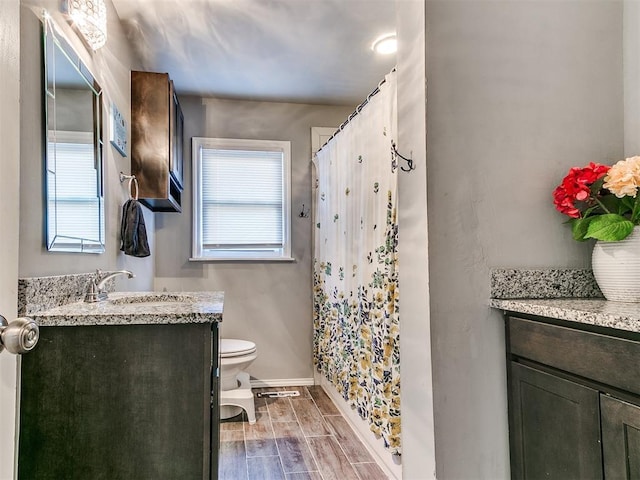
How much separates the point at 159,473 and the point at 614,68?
186 cm

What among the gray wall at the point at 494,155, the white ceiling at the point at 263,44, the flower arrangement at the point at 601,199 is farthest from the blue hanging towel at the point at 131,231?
the flower arrangement at the point at 601,199

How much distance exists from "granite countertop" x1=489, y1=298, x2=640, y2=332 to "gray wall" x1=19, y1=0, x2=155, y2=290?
1360 mm

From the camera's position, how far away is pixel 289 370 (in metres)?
3.56

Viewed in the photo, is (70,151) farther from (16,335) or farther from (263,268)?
(263,268)

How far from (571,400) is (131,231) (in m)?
1.97

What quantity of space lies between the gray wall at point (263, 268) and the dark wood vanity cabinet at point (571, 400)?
2.38 meters

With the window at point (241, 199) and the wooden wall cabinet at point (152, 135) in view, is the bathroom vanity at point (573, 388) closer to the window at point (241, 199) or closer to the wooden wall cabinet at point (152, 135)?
the wooden wall cabinet at point (152, 135)

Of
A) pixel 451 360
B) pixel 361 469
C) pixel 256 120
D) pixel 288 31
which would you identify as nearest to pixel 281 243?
pixel 256 120

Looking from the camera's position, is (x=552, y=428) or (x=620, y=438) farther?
(x=552, y=428)

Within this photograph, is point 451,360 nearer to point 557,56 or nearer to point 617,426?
point 617,426

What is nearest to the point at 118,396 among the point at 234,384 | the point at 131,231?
the point at 131,231

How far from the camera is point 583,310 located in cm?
109

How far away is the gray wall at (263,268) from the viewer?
3.43 metres

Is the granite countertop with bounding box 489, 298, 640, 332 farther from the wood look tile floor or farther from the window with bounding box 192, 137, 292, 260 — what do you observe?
the window with bounding box 192, 137, 292, 260
